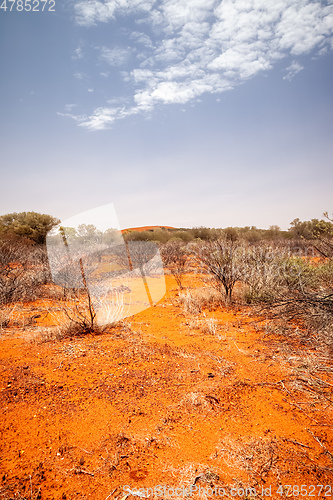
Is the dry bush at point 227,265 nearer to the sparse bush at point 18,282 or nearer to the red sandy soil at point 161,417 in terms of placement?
the red sandy soil at point 161,417

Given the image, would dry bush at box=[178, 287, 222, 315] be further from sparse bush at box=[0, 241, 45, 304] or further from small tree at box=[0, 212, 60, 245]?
small tree at box=[0, 212, 60, 245]

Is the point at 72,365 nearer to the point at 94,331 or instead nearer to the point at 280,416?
the point at 94,331

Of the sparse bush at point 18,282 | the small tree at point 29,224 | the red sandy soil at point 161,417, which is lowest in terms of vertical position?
the red sandy soil at point 161,417

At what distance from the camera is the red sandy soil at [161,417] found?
188 cm

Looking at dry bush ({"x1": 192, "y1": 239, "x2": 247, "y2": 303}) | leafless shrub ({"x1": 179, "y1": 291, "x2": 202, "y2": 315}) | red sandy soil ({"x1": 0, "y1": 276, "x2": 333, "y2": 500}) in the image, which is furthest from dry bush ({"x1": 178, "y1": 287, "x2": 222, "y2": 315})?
red sandy soil ({"x1": 0, "y1": 276, "x2": 333, "y2": 500})

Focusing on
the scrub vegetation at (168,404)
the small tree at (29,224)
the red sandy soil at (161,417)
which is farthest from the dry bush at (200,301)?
the small tree at (29,224)

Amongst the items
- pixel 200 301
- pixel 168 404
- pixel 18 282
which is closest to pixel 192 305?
pixel 200 301

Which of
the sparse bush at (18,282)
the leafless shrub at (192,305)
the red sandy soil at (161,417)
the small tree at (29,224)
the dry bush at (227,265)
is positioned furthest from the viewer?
the small tree at (29,224)

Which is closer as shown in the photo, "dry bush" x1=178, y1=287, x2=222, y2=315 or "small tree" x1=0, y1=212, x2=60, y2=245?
"dry bush" x1=178, y1=287, x2=222, y2=315

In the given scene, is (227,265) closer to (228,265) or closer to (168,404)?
(228,265)

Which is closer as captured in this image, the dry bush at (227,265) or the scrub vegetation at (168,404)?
the scrub vegetation at (168,404)

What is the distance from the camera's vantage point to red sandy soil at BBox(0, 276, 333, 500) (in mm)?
1880

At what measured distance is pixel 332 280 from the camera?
605cm

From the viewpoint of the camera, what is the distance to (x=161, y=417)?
2.55m
